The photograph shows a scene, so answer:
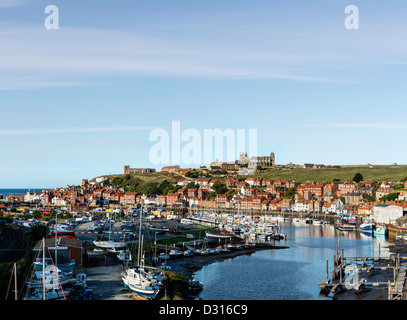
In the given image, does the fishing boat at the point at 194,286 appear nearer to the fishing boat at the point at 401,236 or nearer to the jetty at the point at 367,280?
the jetty at the point at 367,280

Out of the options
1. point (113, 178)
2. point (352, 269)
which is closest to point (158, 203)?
point (113, 178)

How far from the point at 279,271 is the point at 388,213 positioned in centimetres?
3943

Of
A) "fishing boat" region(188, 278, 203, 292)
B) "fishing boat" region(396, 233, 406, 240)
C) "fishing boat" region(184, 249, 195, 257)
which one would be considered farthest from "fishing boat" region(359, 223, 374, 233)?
"fishing boat" region(188, 278, 203, 292)

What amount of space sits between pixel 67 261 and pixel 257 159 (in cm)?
14323

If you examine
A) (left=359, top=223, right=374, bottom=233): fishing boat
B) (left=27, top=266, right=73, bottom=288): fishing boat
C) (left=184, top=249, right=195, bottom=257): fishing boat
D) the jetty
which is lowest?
(left=359, top=223, right=374, bottom=233): fishing boat

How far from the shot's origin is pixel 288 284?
2784cm

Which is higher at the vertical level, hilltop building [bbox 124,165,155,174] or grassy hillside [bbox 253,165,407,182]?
hilltop building [bbox 124,165,155,174]

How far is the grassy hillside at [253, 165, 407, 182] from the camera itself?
11908 centimetres

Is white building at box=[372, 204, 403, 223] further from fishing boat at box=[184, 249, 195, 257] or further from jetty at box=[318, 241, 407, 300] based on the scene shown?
fishing boat at box=[184, 249, 195, 257]

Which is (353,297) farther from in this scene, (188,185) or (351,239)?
(188,185)

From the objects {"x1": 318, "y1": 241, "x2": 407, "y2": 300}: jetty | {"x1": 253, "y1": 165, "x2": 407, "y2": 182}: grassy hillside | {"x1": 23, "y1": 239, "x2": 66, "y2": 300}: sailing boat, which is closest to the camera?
{"x1": 23, "y1": 239, "x2": 66, "y2": 300}: sailing boat

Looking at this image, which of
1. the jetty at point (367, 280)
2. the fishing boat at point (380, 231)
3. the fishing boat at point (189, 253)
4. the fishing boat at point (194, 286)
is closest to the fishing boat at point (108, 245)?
the fishing boat at point (189, 253)

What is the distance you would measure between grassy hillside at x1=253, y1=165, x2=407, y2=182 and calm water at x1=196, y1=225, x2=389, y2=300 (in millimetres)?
72195

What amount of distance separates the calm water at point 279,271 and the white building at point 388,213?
1522 cm
